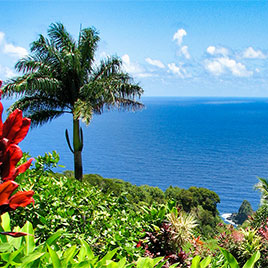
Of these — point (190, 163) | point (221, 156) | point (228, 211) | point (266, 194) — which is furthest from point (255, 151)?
point (266, 194)

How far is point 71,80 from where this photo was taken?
15086 mm

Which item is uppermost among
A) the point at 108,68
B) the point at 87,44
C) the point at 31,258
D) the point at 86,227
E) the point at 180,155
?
the point at 87,44

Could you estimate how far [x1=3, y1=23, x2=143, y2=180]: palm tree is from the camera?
14.3m

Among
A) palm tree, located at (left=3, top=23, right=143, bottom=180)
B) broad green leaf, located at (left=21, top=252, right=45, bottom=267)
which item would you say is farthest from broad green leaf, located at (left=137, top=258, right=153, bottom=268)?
palm tree, located at (left=3, top=23, right=143, bottom=180)

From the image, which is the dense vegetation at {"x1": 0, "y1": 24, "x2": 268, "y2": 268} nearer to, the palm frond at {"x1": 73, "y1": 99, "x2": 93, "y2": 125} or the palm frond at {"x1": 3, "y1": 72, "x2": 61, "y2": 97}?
the palm frond at {"x1": 73, "y1": 99, "x2": 93, "y2": 125}

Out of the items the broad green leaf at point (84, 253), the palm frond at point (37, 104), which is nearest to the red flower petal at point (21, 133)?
the broad green leaf at point (84, 253)

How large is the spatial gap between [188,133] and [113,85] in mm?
97935

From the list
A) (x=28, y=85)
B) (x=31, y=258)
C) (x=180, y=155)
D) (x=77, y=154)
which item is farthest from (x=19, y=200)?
(x=180, y=155)

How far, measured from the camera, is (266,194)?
56.3 ft

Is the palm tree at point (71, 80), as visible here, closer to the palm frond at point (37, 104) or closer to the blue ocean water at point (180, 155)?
the palm frond at point (37, 104)

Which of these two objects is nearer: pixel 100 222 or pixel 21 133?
pixel 21 133

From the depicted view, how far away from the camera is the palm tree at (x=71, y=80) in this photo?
46.9ft

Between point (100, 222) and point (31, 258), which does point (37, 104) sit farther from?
point (31, 258)

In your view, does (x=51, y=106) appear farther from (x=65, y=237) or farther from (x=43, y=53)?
(x=65, y=237)
